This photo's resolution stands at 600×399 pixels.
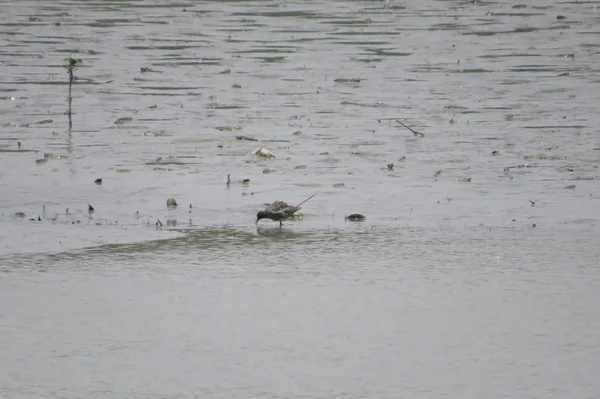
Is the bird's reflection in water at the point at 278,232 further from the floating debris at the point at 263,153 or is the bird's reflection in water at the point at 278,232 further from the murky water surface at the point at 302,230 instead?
the floating debris at the point at 263,153

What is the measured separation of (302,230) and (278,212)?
216 millimetres

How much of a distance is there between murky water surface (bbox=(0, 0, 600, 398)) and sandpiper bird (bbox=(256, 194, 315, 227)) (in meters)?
0.07

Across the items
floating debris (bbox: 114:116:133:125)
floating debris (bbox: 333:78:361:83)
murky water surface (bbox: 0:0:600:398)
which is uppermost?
floating debris (bbox: 333:78:361:83)

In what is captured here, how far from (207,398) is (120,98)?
9.16 meters

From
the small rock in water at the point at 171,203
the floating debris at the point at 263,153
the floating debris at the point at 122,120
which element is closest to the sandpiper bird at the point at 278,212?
the small rock in water at the point at 171,203

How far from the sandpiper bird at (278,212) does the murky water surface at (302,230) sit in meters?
0.07

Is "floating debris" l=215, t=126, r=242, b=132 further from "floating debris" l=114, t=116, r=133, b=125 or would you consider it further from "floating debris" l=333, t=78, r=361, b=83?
"floating debris" l=333, t=78, r=361, b=83

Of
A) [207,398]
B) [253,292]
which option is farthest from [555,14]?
[207,398]

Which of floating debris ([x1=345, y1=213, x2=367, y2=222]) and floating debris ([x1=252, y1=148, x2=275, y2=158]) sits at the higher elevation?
floating debris ([x1=252, y1=148, x2=275, y2=158])

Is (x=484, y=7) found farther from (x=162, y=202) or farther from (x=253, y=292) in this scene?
(x=253, y=292)

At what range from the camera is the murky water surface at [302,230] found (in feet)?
19.7

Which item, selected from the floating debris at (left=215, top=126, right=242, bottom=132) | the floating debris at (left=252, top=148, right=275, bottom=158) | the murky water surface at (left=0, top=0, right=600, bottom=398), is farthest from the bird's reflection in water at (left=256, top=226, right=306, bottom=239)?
the floating debris at (left=215, top=126, right=242, bottom=132)

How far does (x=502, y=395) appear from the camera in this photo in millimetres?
5574

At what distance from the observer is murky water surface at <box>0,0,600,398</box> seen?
5992mm
